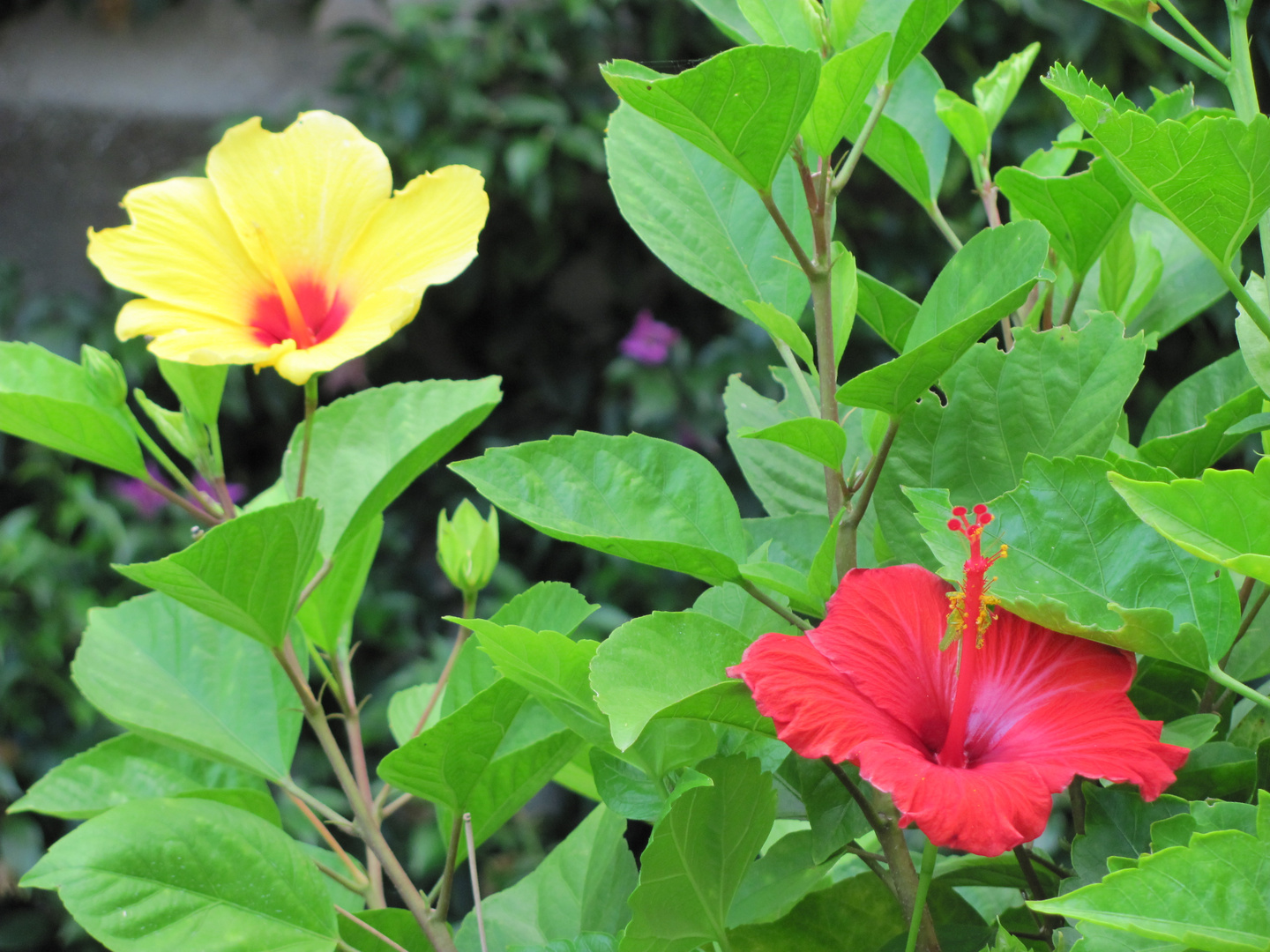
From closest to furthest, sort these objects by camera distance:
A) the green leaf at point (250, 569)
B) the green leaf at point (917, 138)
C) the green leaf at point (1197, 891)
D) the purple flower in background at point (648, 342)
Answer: the green leaf at point (1197, 891)
the green leaf at point (250, 569)
the green leaf at point (917, 138)
the purple flower in background at point (648, 342)

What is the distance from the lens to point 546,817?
6.65 ft

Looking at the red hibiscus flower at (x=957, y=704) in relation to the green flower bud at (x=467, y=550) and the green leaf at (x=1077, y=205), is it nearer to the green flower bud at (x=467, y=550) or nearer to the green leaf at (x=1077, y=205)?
the green leaf at (x=1077, y=205)

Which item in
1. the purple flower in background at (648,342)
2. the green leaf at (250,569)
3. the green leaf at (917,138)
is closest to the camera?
the green leaf at (250,569)

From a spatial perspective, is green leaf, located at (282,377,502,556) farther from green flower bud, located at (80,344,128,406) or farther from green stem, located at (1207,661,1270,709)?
green stem, located at (1207,661,1270,709)

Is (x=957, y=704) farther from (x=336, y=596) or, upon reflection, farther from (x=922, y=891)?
(x=336, y=596)

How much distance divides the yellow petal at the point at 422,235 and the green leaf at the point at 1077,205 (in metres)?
0.18

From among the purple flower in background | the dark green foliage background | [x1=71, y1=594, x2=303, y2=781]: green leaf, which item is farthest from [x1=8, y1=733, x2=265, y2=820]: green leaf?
the purple flower in background

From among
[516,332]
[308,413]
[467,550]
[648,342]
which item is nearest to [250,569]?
[308,413]

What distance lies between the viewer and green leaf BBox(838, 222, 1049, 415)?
0.28m

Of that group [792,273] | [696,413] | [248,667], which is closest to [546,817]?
[696,413]

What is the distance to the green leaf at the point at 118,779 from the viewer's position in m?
0.43

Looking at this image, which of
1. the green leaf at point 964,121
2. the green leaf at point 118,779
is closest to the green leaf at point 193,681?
the green leaf at point 118,779

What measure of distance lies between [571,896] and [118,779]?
183mm

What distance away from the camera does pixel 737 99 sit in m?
0.30
